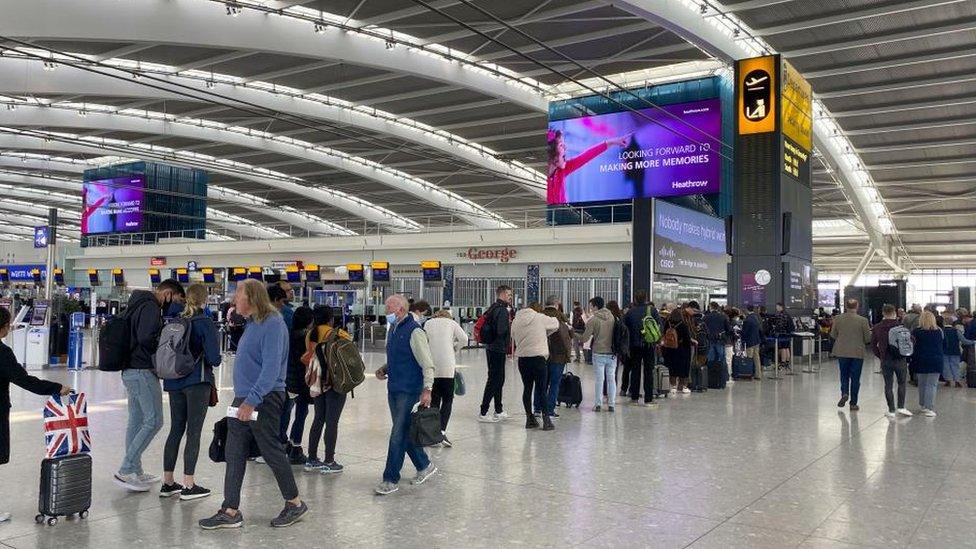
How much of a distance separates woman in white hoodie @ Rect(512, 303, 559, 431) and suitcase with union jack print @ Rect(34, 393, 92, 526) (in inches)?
177

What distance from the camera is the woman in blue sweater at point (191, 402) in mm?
5312

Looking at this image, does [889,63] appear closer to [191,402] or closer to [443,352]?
[443,352]

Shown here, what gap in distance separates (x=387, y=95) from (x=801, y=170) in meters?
15.5

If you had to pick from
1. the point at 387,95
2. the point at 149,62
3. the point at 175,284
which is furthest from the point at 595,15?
the point at 175,284

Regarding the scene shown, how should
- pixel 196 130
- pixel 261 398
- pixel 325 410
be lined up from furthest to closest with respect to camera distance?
pixel 196 130, pixel 325 410, pixel 261 398

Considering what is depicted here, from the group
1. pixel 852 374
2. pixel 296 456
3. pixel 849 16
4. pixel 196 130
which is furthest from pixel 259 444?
pixel 196 130

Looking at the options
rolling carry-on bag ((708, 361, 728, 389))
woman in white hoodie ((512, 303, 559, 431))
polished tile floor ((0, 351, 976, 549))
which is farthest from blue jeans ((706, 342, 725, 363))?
woman in white hoodie ((512, 303, 559, 431))

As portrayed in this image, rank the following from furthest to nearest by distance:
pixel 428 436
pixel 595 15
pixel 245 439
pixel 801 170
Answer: pixel 595 15 → pixel 801 170 → pixel 428 436 → pixel 245 439

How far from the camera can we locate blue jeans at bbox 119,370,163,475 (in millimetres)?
5488

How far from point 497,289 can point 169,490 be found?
13.0ft

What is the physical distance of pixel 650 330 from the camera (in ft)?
34.2

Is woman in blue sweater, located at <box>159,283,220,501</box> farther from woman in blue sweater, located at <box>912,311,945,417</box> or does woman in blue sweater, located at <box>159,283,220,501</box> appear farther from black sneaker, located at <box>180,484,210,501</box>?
woman in blue sweater, located at <box>912,311,945,417</box>

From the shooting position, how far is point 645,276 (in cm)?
1961

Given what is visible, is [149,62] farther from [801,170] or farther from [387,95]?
[801,170]
